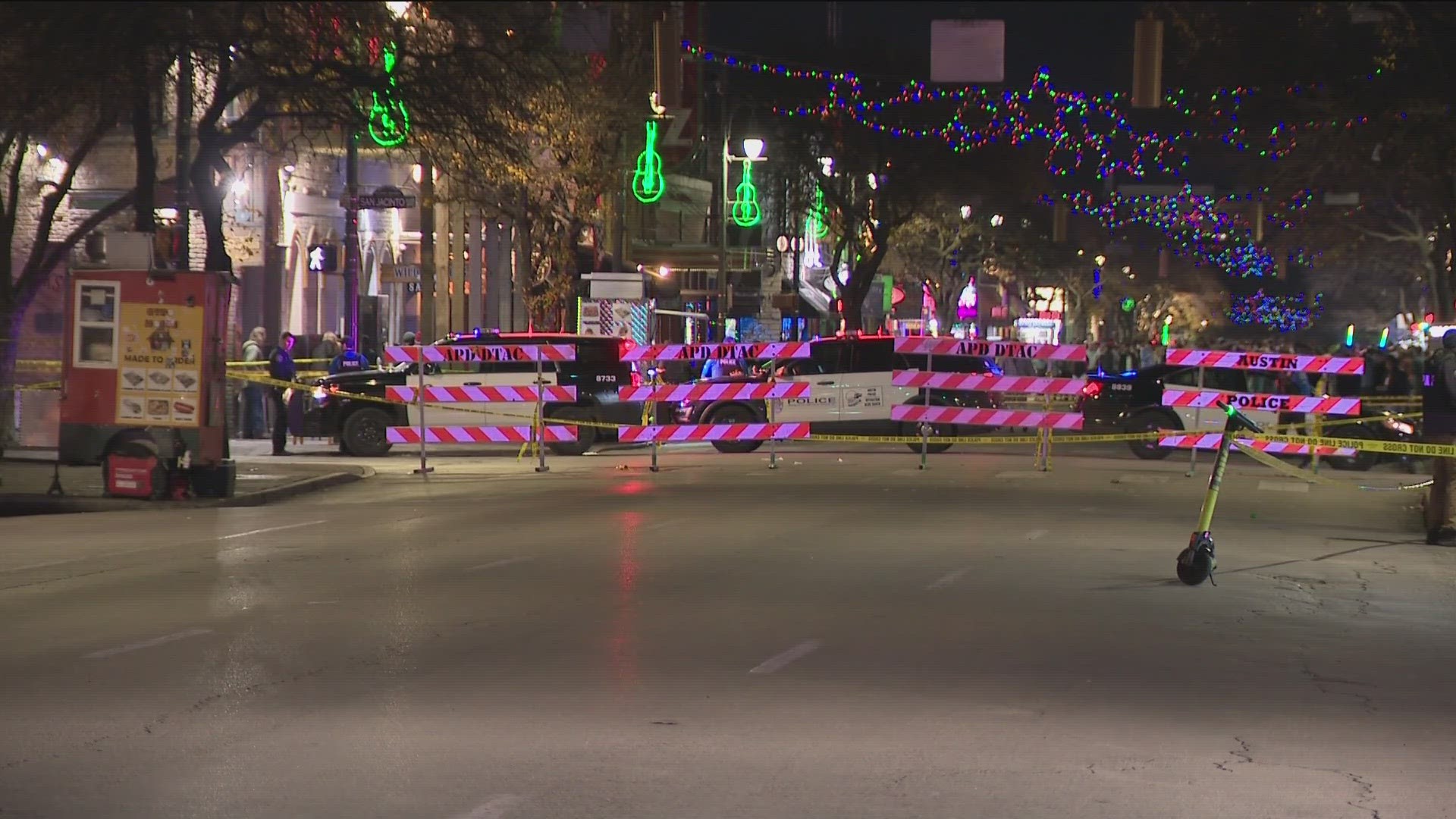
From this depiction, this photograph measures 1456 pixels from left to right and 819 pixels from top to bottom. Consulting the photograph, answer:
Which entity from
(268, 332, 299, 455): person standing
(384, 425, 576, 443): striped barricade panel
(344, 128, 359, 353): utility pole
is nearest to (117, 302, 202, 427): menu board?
(384, 425, 576, 443): striped barricade panel

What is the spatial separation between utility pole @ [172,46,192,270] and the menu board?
1.38 m

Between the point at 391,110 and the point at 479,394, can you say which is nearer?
the point at 391,110

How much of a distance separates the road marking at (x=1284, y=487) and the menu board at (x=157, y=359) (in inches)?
527

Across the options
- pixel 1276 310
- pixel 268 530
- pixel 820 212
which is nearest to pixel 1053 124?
pixel 820 212

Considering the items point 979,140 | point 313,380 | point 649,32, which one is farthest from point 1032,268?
point 313,380

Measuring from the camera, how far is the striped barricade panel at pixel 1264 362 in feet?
80.4

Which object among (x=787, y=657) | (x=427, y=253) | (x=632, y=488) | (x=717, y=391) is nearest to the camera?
(x=787, y=657)

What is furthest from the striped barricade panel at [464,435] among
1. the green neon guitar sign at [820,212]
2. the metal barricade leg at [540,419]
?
the green neon guitar sign at [820,212]

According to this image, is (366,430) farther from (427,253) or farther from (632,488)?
(427,253)

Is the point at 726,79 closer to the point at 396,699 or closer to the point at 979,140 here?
the point at 979,140

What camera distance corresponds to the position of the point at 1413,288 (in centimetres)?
9312

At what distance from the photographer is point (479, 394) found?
2595 cm

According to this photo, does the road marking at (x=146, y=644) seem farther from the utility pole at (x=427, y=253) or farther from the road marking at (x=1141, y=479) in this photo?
the utility pole at (x=427, y=253)

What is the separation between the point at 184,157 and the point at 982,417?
12055 millimetres
